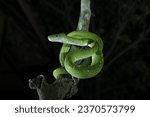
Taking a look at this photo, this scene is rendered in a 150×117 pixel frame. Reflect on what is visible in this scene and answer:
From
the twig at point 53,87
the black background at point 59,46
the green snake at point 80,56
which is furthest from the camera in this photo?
the black background at point 59,46

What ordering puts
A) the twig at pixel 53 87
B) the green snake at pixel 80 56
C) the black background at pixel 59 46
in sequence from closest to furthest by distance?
the twig at pixel 53 87
the green snake at pixel 80 56
the black background at pixel 59 46

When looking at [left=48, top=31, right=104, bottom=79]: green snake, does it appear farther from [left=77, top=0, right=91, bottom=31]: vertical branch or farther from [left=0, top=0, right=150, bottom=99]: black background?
[left=0, top=0, right=150, bottom=99]: black background

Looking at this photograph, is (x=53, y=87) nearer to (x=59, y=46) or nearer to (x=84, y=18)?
(x=84, y=18)

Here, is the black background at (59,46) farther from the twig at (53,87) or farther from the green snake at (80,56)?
the twig at (53,87)

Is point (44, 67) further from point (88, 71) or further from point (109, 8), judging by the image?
point (88, 71)

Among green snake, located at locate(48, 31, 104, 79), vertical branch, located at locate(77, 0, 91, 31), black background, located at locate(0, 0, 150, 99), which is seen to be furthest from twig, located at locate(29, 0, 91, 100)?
black background, located at locate(0, 0, 150, 99)

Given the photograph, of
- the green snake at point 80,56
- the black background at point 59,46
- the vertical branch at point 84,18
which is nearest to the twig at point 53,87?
the green snake at point 80,56

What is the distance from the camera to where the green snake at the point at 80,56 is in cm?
128

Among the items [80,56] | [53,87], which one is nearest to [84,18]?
[80,56]

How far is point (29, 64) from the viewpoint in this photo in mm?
3211

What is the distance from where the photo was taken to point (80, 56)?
1287 mm

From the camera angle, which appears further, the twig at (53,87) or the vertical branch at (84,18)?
the vertical branch at (84,18)

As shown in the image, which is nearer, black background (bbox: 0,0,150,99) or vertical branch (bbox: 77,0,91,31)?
vertical branch (bbox: 77,0,91,31)

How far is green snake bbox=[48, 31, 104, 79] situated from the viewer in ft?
4.20
